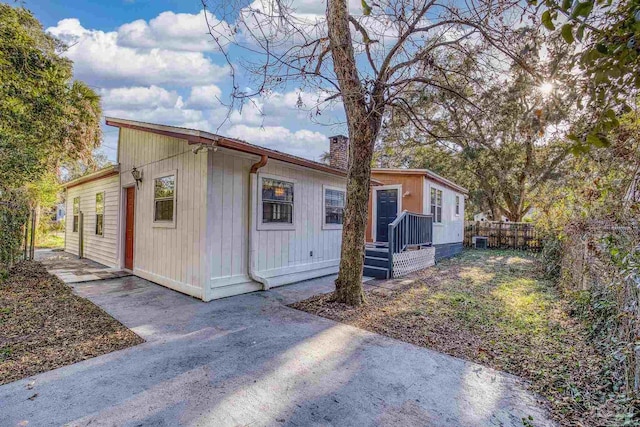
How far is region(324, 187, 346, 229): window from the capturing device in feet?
25.8

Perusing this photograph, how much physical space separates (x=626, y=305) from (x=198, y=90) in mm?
6294

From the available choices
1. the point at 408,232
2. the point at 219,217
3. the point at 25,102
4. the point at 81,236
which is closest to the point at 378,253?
the point at 408,232

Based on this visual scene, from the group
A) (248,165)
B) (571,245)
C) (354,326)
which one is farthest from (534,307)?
(248,165)

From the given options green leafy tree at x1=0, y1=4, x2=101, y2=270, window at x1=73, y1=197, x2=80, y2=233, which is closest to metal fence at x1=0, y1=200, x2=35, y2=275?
green leafy tree at x1=0, y1=4, x2=101, y2=270

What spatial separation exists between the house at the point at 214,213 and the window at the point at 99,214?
1.22 feet

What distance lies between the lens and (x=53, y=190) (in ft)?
44.9

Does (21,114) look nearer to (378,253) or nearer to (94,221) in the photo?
(94,221)

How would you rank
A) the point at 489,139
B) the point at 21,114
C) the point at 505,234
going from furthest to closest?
the point at 505,234
the point at 489,139
the point at 21,114

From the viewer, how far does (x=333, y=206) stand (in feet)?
26.7

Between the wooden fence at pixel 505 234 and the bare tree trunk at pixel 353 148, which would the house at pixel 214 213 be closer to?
the bare tree trunk at pixel 353 148

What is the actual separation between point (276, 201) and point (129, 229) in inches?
163

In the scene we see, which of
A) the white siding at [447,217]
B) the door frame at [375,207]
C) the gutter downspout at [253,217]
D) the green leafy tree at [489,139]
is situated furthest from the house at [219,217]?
the green leafy tree at [489,139]

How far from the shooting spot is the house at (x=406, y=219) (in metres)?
7.79

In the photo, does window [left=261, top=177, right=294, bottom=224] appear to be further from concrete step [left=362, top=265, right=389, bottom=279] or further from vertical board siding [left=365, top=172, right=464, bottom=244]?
vertical board siding [left=365, top=172, right=464, bottom=244]
